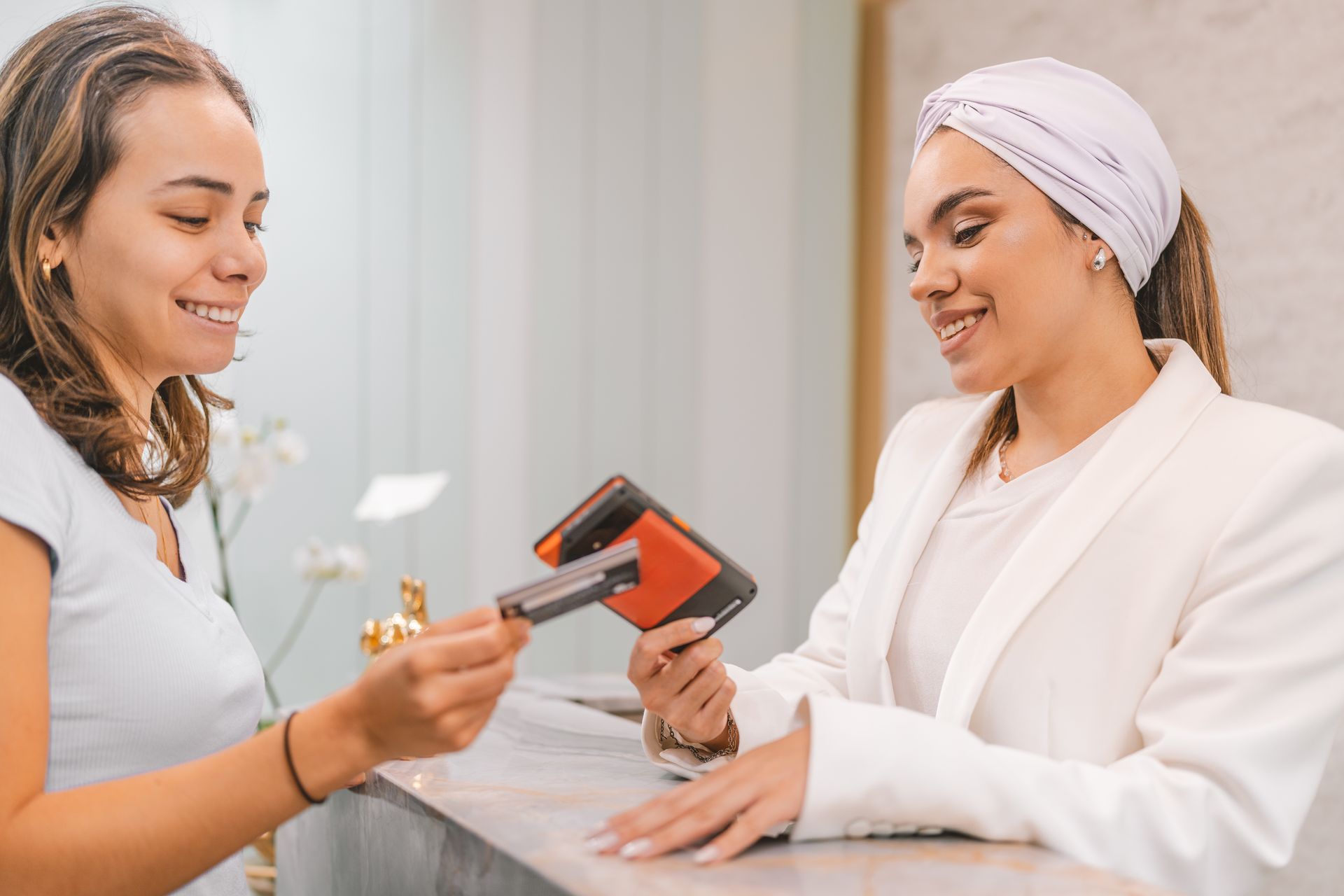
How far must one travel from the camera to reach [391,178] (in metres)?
3.22

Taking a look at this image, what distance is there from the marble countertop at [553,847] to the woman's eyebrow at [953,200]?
76cm

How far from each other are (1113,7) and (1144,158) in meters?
1.92

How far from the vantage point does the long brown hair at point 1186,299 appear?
1.52m

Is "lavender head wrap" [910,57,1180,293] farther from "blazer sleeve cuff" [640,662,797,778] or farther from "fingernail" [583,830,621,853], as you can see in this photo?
"fingernail" [583,830,621,853]

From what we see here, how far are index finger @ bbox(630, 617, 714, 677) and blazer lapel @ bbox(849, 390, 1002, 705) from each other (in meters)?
0.41

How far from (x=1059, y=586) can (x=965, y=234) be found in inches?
18.1

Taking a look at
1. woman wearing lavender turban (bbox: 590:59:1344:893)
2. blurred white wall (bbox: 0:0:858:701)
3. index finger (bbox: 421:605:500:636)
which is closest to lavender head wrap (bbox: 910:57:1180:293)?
woman wearing lavender turban (bbox: 590:59:1344:893)

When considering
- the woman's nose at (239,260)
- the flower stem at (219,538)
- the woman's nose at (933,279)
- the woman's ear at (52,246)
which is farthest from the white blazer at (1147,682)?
the flower stem at (219,538)

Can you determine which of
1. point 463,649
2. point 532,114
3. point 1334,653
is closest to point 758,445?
point 532,114

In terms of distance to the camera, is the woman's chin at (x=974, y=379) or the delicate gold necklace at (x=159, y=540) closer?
the delicate gold necklace at (x=159, y=540)

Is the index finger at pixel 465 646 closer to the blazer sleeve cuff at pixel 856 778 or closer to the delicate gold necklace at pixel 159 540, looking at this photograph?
the blazer sleeve cuff at pixel 856 778

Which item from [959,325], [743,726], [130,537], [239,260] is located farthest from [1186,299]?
[130,537]

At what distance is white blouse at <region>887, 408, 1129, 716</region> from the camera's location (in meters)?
1.46

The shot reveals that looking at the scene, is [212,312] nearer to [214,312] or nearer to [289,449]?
[214,312]
